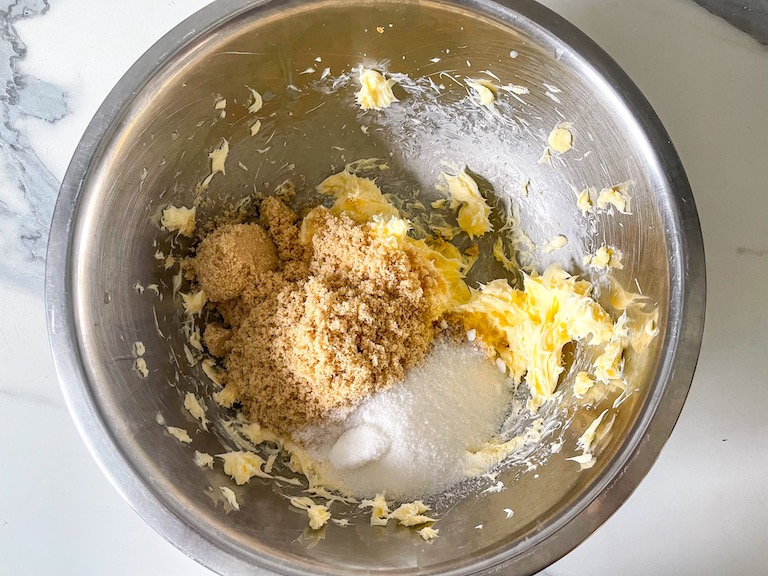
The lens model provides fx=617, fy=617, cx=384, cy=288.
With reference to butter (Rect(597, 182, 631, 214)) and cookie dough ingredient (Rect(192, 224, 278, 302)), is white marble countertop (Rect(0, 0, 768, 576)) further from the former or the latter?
cookie dough ingredient (Rect(192, 224, 278, 302))

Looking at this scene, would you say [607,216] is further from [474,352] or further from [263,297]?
[263,297]

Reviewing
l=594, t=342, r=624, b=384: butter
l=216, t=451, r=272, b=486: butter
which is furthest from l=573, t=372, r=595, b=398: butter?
l=216, t=451, r=272, b=486: butter

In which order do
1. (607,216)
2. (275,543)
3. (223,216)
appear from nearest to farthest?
(275,543) < (607,216) < (223,216)

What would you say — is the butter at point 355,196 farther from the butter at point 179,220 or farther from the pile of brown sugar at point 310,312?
the butter at point 179,220

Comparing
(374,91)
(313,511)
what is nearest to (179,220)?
(374,91)

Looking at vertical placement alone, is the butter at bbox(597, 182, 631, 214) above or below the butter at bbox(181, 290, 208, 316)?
above

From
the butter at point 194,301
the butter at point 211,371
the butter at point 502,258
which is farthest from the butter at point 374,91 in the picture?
the butter at point 211,371

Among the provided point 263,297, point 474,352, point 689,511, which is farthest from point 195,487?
point 689,511
